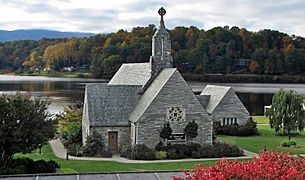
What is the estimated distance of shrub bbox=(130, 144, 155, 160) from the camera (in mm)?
28336

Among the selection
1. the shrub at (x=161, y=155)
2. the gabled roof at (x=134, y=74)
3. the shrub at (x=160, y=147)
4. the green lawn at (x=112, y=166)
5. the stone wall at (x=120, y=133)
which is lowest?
the green lawn at (x=112, y=166)

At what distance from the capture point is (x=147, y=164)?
26.5 meters

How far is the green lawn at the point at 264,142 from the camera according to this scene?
104ft

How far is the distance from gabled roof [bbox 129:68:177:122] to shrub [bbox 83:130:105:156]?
2.54 m

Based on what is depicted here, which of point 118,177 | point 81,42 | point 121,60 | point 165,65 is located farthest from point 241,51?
point 118,177

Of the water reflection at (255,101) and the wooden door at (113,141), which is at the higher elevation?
the water reflection at (255,101)

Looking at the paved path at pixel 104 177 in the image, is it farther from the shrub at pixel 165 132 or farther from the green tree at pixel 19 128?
the shrub at pixel 165 132

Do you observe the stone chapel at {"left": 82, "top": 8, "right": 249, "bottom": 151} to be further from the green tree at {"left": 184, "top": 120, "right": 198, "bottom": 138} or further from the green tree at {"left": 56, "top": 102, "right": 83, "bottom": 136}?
the green tree at {"left": 56, "top": 102, "right": 83, "bottom": 136}

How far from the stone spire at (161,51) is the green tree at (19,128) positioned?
1225 cm

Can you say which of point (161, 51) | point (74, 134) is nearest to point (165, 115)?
point (161, 51)

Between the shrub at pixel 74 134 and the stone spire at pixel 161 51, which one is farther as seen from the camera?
the shrub at pixel 74 134

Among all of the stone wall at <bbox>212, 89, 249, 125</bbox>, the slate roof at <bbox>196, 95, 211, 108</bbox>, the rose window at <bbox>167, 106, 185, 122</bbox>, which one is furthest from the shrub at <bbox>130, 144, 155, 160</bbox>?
the slate roof at <bbox>196, 95, 211, 108</bbox>

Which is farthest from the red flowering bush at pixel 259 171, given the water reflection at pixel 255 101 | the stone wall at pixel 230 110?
the water reflection at pixel 255 101

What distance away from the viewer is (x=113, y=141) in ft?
100.0
